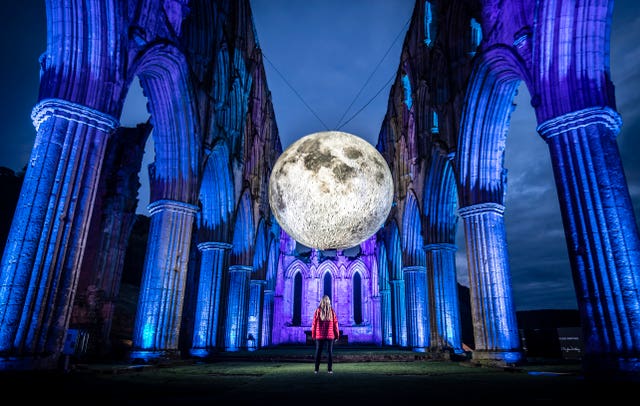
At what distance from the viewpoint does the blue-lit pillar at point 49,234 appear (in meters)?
5.39

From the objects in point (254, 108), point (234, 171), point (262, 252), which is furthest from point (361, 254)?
point (234, 171)

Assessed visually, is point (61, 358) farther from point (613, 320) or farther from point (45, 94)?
point (613, 320)

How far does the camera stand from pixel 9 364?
5.11 metres

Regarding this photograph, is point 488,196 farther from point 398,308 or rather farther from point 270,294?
point 270,294

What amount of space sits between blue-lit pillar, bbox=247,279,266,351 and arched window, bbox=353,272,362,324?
11500mm

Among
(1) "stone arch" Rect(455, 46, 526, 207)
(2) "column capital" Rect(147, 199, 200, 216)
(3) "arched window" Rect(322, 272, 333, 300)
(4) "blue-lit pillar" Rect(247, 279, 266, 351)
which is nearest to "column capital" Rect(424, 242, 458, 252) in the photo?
(1) "stone arch" Rect(455, 46, 526, 207)

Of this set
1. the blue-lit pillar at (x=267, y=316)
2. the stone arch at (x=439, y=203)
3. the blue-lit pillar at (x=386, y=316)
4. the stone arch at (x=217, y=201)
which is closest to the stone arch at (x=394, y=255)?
the blue-lit pillar at (x=386, y=316)

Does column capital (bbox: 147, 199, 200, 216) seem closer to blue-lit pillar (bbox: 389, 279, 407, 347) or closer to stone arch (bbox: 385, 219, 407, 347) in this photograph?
stone arch (bbox: 385, 219, 407, 347)

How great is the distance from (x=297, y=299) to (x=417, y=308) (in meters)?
17.6

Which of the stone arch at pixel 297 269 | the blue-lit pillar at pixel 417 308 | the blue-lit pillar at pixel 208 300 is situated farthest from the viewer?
the stone arch at pixel 297 269

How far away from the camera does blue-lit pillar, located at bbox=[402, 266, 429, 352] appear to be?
17.1m

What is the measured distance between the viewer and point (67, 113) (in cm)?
651

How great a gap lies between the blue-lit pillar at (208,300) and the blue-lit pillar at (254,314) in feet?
24.1

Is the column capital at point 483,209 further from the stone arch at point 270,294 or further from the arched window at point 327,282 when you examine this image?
the arched window at point 327,282
